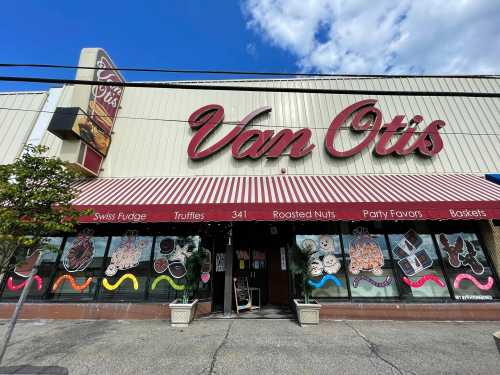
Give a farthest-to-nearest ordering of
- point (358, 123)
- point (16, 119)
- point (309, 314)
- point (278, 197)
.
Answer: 1. point (16, 119)
2. point (358, 123)
3. point (278, 197)
4. point (309, 314)

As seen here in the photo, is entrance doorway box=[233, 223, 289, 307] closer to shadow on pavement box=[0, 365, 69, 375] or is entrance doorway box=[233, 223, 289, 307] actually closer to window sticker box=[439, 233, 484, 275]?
window sticker box=[439, 233, 484, 275]

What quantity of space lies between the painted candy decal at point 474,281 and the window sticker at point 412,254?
37.7 inches

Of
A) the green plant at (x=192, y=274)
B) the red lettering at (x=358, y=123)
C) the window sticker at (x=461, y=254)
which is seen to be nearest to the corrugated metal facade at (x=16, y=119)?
the green plant at (x=192, y=274)

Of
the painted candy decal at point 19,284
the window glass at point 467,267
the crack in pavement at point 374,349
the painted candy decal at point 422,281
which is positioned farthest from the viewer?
the painted candy decal at point 19,284

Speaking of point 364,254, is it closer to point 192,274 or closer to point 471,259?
point 471,259

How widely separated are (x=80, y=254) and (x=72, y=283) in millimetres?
1000

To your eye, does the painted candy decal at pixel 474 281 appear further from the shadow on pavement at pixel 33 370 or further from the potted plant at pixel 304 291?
the shadow on pavement at pixel 33 370

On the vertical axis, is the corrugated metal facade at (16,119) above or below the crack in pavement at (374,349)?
above

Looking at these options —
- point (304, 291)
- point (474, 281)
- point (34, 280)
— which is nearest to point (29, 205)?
point (34, 280)

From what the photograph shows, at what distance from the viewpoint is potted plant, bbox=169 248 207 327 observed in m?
7.02

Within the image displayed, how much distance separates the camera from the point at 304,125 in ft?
36.5

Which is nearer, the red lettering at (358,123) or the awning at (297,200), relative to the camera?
the awning at (297,200)

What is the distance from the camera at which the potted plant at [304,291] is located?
6.90 meters

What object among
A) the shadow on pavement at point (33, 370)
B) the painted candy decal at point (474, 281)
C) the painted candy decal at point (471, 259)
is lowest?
the shadow on pavement at point (33, 370)
